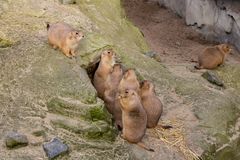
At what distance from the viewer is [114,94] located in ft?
25.0

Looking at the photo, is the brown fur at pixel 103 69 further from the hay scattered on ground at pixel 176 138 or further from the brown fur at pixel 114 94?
the hay scattered on ground at pixel 176 138

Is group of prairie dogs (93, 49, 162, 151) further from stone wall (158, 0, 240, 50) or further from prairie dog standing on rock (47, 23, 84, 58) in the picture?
stone wall (158, 0, 240, 50)

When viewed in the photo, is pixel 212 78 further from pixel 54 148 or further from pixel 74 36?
pixel 54 148

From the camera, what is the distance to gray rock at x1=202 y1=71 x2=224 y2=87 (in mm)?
9593

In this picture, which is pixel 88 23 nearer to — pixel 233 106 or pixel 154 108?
pixel 154 108

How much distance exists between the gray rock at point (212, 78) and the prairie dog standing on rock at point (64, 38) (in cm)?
289

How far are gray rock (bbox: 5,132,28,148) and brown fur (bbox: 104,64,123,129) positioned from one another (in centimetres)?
138

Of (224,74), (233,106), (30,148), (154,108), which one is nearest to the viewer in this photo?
(30,148)

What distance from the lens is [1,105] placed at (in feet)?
23.1

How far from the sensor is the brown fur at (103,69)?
25.6ft

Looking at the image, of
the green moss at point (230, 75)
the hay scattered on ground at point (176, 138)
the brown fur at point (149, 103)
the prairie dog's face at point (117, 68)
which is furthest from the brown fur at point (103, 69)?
the green moss at point (230, 75)

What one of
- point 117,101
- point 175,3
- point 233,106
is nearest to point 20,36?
point 117,101

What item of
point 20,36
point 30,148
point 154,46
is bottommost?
point 154,46

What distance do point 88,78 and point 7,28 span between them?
1.54m
